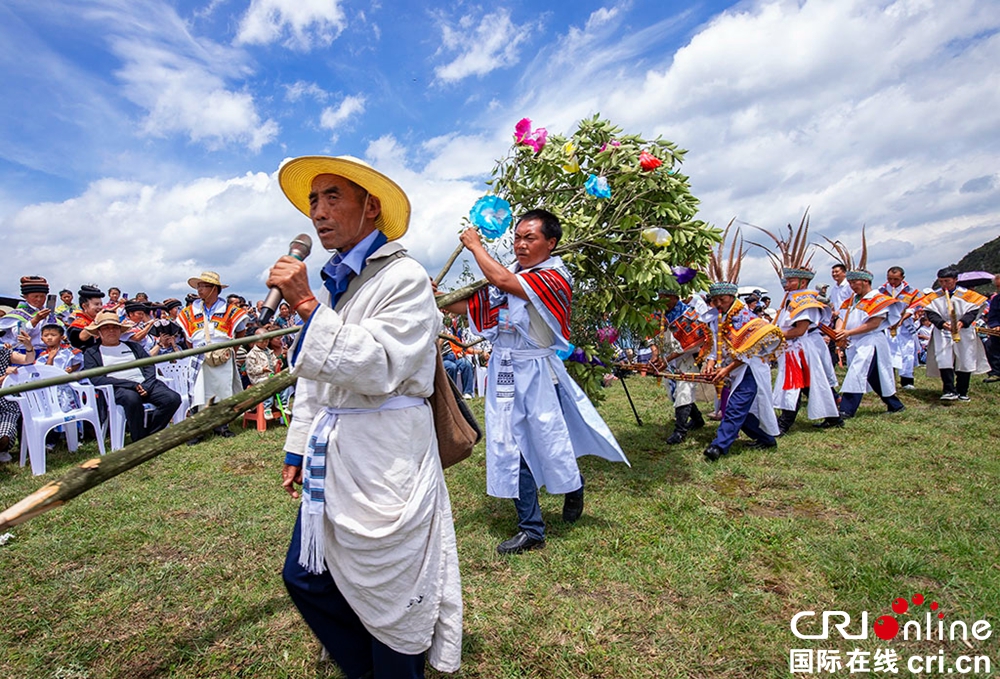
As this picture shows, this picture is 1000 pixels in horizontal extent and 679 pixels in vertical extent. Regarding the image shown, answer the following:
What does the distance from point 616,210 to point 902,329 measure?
10216 millimetres

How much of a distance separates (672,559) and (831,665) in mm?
1068

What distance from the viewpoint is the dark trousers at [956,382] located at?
931cm

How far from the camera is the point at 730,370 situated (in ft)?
19.9

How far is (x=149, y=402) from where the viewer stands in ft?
23.9

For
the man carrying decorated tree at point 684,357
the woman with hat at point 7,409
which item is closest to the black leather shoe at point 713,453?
the man carrying decorated tree at point 684,357

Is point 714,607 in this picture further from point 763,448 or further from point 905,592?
point 763,448

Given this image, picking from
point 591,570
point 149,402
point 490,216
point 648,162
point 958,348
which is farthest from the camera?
point 958,348

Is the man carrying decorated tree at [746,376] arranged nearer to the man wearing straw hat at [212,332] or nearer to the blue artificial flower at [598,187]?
the blue artificial flower at [598,187]

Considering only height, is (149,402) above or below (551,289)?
below

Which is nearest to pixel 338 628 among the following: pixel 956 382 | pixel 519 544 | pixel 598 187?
pixel 519 544

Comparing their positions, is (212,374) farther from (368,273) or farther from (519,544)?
(368,273)

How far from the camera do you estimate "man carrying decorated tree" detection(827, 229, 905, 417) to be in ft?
26.0

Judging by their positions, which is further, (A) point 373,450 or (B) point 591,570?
(B) point 591,570

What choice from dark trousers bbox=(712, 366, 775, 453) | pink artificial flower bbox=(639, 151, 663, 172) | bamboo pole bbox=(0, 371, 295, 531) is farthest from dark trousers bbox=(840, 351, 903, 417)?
bamboo pole bbox=(0, 371, 295, 531)
